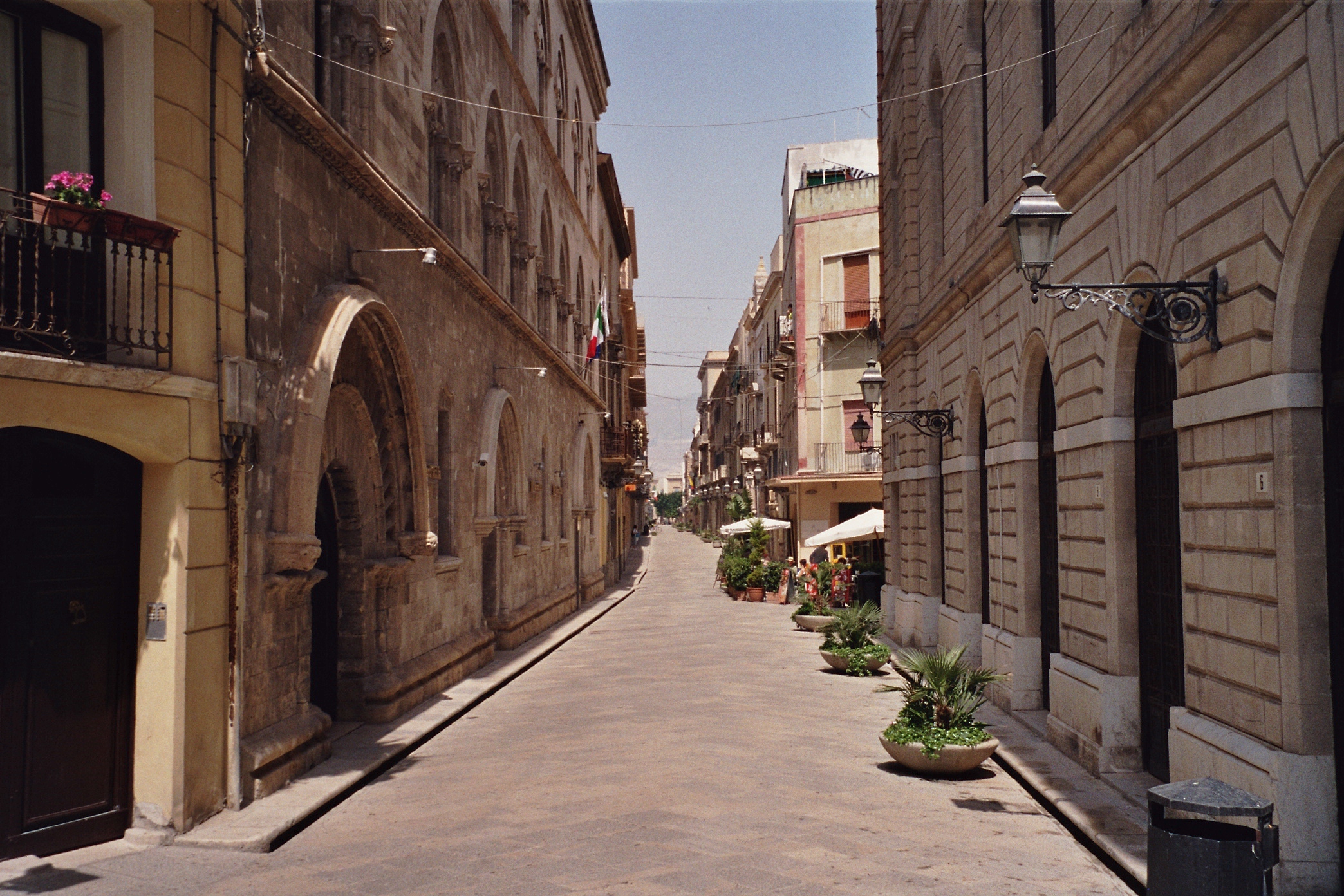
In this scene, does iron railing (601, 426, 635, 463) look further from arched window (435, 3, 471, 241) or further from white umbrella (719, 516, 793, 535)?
arched window (435, 3, 471, 241)

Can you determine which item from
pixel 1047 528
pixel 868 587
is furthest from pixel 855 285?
pixel 1047 528

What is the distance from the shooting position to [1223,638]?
304 inches

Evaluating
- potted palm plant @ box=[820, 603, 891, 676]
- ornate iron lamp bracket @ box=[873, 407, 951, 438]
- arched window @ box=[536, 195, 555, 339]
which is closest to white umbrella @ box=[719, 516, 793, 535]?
arched window @ box=[536, 195, 555, 339]

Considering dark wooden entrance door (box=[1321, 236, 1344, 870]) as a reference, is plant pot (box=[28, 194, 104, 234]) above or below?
above

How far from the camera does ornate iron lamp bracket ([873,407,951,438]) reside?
57.8ft

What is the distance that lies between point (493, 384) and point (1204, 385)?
1387cm

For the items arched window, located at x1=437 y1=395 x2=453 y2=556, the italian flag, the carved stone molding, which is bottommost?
the carved stone molding

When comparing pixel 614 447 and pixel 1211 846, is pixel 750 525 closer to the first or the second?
pixel 614 447

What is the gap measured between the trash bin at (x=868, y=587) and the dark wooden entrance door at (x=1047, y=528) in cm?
1313

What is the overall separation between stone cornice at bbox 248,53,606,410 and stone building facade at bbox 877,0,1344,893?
6957mm

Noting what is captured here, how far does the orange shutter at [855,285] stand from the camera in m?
38.4

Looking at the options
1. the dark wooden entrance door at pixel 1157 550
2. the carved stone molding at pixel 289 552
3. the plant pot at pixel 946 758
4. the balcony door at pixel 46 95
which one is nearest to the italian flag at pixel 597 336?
the carved stone molding at pixel 289 552

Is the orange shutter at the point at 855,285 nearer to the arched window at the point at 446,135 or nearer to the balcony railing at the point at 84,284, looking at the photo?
the arched window at the point at 446,135

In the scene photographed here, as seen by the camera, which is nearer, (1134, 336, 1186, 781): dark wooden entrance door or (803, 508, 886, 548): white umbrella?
(1134, 336, 1186, 781): dark wooden entrance door
